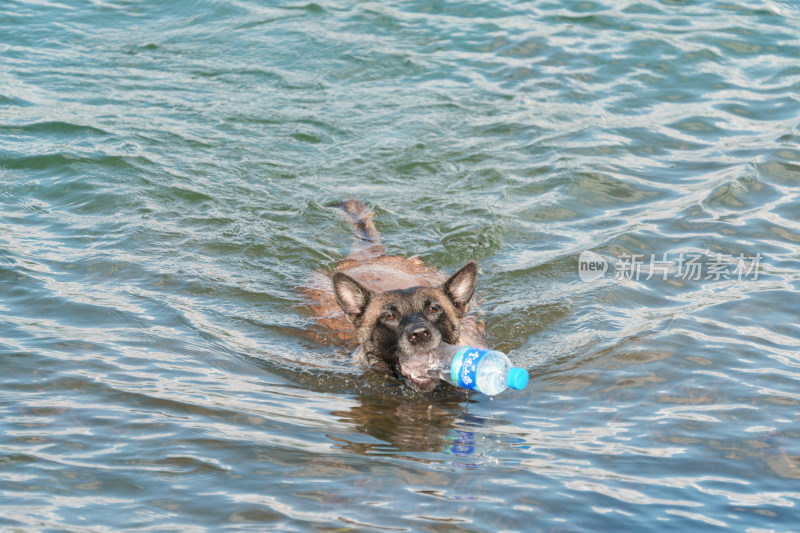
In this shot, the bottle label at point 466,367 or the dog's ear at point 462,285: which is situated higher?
the dog's ear at point 462,285

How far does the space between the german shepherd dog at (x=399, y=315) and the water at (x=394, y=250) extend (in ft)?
0.59

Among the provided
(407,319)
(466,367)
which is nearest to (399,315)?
(407,319)

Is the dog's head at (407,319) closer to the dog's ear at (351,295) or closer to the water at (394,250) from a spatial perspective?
the dog's ear at (351,295)

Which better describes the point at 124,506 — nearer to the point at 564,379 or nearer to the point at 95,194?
the point at 564,379

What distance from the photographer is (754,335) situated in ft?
23.5

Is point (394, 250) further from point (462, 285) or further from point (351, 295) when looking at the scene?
point (462, 285)

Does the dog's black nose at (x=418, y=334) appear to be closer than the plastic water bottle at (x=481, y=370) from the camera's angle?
No


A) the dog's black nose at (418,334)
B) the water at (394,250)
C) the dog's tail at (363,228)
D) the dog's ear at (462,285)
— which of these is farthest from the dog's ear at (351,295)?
the dog's tail at (363,228)

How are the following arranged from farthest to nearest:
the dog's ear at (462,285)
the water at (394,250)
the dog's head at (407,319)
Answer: the dog's ear at (462,285) < the dog's head at (407,319) < the water at (394,250)

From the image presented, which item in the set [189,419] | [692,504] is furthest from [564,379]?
[189,419]

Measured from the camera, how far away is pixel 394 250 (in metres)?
9.55

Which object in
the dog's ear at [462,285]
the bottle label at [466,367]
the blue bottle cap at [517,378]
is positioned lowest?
the bottle label at [466,367]

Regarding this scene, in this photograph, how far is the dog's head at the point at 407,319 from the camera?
6.56 m

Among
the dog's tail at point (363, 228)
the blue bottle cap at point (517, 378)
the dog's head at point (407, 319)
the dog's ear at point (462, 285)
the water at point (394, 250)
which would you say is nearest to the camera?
the water at point (394, 250)
